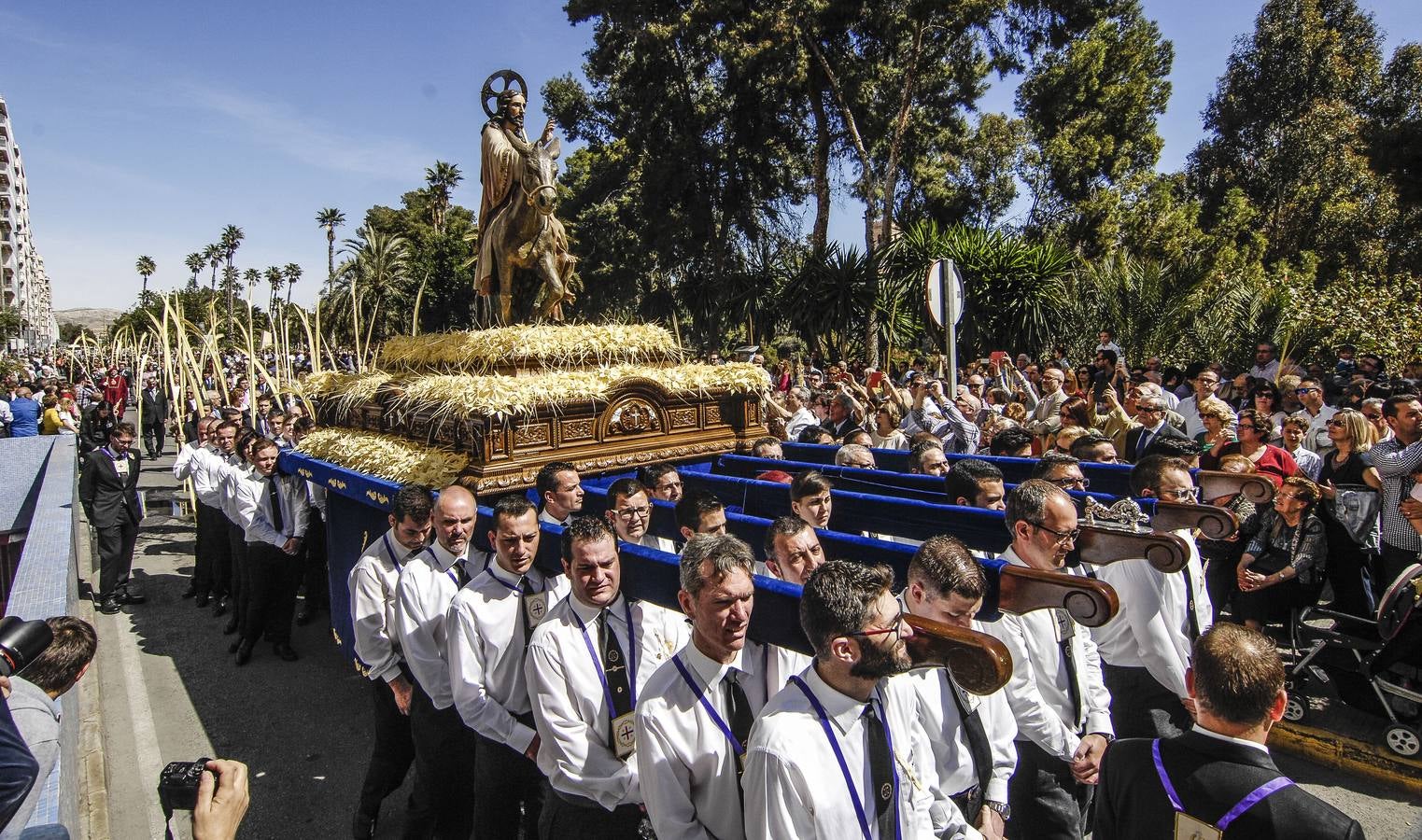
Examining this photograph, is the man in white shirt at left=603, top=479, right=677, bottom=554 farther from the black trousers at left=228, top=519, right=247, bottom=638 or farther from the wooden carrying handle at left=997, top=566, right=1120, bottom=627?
the black trousers at left=228, top=519, right=247, bottom=638

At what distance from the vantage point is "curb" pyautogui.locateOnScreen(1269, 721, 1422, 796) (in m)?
4.12

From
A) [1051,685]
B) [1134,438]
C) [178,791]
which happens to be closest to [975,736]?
[1051,685]

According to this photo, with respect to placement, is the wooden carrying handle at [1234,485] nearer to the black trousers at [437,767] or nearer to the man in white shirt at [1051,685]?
the man in white shirt at [1051,685]

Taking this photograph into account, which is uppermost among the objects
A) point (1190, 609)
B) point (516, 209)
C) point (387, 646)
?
point (516, 209)

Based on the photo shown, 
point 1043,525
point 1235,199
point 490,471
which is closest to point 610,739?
point 1043,525

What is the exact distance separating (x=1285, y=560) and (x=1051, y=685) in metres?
3.14

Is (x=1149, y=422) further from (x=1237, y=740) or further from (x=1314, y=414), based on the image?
(x=1237, y=740)

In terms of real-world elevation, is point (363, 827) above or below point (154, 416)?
below

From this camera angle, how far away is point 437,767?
3607 mm

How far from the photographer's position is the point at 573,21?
22.8 metres

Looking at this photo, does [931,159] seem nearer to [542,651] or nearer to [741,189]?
[741,189]

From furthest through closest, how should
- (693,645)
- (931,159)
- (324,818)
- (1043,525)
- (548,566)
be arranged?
(931,159) < (324,818) < (548,566) < (1043,525) < (693,645)

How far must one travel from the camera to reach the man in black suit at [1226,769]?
6.15ft

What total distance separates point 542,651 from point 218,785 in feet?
3.54
